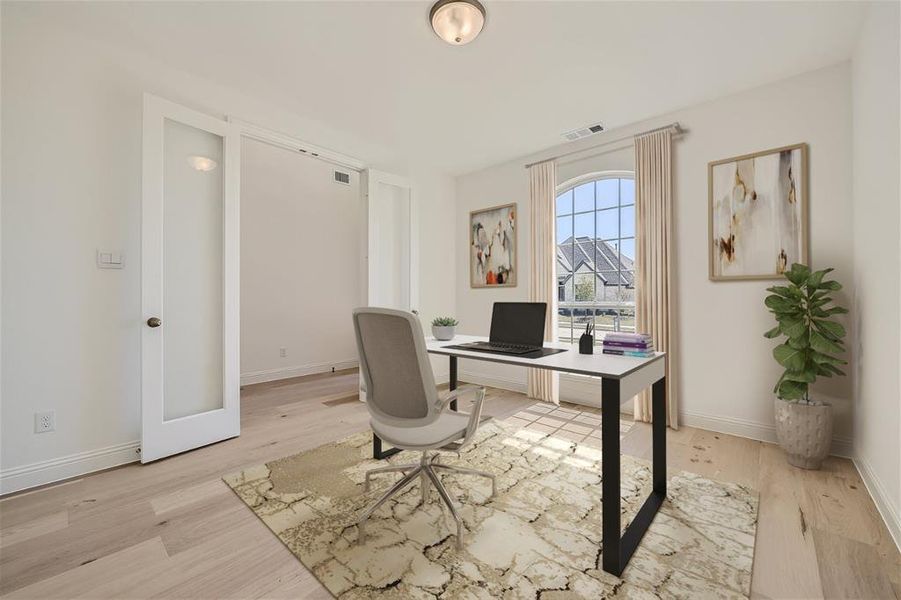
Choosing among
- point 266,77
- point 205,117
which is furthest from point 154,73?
point 266,77

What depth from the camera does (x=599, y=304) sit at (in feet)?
13.0

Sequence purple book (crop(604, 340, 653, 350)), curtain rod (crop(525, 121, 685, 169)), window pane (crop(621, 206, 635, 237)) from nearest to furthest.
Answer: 1. purple book (crop(604, 340, 653, 350))
2. curtain rod (crop(525, 121, 685, 169))
3. window pane (crop(621, 206, 635, 237))

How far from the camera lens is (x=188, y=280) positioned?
280 cm

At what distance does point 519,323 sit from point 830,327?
6.24ft

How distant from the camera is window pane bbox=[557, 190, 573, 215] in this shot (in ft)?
13.7

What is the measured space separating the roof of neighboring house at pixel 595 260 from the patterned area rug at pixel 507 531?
193 centimetres

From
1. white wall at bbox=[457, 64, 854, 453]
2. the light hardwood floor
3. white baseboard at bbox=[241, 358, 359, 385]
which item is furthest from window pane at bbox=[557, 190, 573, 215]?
white baseboard at bbox=[241, 358, 359, 385]

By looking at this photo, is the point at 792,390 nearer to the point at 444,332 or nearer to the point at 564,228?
the point at 444,332

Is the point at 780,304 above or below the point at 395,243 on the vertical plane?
below

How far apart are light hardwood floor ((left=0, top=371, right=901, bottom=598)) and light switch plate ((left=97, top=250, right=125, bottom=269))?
135cm

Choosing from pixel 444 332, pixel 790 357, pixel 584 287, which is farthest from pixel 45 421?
pixel 790 357

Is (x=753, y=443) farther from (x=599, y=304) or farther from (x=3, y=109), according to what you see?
(x=3, y=109)

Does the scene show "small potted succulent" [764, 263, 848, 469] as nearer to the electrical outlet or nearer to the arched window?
the arched window

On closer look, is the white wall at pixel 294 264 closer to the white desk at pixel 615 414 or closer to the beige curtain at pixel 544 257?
the beige curtain at pixel 544 257
